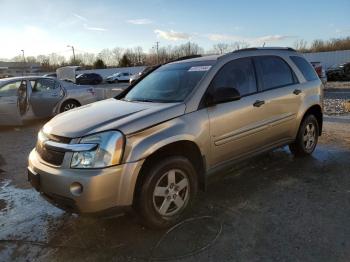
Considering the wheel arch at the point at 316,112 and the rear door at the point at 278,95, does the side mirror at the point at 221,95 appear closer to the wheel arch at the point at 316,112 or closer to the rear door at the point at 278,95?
the rear door at the point at 278,95

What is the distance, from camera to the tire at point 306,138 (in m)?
5.94

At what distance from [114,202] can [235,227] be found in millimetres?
1264

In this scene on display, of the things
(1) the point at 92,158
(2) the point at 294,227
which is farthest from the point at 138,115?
(2) the point at 294,227

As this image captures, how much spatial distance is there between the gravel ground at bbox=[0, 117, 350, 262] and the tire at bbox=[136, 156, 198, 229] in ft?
0.48

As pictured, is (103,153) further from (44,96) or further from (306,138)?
(44,96)

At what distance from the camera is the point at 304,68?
6.07m

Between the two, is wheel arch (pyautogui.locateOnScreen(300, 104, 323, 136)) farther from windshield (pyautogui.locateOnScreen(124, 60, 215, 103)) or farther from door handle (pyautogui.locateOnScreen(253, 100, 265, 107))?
windshield (pyautogui.locateOnScreen(124, 60, 215, 103))

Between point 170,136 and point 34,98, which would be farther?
point 34,98

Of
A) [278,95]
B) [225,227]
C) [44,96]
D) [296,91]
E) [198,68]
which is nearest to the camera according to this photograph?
[225,227]

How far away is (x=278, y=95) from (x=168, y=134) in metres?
2.16

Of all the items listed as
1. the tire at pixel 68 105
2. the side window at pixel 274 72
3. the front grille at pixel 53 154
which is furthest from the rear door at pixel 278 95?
the tire at pixel 68 105

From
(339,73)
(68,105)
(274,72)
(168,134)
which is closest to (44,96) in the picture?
(68,105)

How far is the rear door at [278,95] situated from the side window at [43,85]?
775 cm

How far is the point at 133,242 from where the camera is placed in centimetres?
366
